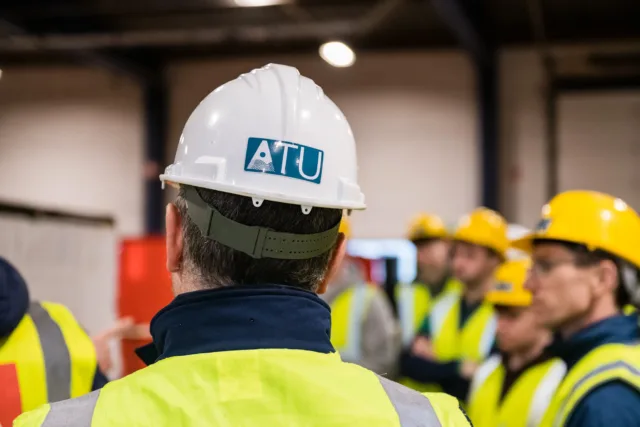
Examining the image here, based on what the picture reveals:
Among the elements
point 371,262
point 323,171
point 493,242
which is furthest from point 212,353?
point 371,262

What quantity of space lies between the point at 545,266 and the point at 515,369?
867mm

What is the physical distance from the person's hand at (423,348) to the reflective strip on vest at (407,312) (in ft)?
3.20

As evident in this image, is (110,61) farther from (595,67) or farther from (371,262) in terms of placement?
(595,67)

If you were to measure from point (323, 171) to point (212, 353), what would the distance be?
1.55ft

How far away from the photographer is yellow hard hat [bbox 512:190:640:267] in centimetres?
303

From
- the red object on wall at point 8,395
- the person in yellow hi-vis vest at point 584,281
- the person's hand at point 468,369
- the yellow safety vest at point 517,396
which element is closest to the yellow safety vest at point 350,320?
the person's hand at point 468,369

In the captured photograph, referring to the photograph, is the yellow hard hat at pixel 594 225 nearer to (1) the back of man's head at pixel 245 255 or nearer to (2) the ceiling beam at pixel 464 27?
(1) the back of man's head at pixel 245 255

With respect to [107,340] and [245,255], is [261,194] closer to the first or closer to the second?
[245,255]

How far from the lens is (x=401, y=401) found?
4.51 ft

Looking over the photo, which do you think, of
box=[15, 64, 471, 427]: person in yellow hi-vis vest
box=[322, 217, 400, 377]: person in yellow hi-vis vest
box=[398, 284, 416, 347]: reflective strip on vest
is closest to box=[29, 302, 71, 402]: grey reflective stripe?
box=[15, 64, 471, 427]: person in yellow hi-vis vest

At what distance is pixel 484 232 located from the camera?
6.22m

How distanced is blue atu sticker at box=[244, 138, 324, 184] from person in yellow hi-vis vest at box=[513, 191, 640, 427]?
150 cm

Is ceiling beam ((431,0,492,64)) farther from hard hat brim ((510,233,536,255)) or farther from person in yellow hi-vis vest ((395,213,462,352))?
hard hat brim ((510,233,536,255))

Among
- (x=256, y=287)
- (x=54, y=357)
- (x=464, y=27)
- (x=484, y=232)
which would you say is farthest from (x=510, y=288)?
(x=464, y=27)
